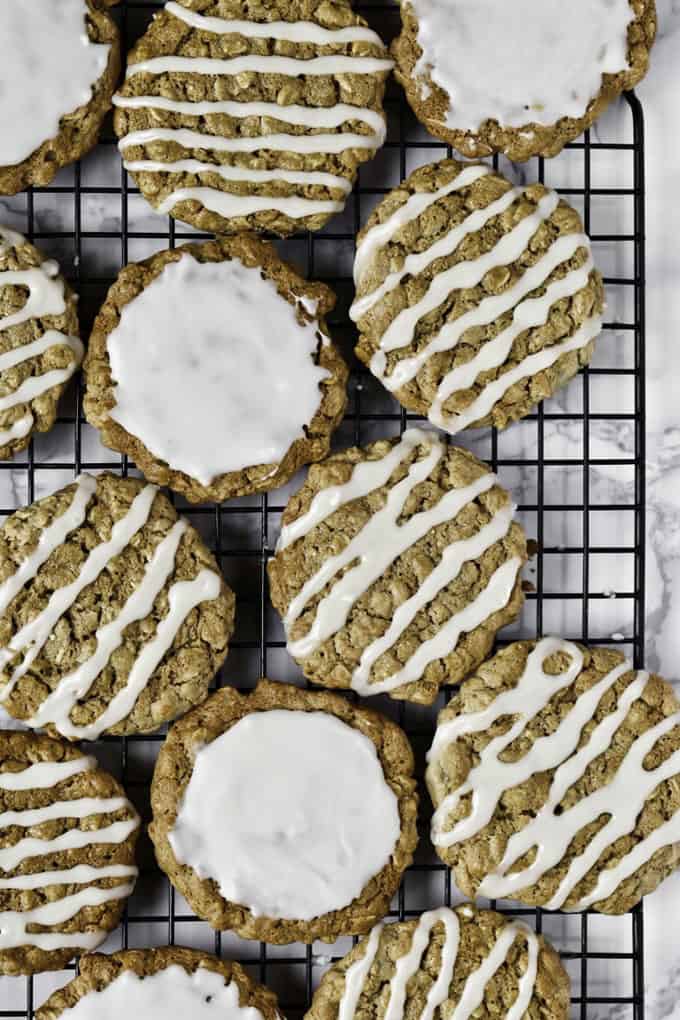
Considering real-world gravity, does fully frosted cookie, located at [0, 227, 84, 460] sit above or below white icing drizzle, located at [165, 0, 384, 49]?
below

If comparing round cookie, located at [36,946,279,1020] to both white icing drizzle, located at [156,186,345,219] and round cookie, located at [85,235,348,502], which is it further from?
white icing drizzle, located at [156,186,345,219]

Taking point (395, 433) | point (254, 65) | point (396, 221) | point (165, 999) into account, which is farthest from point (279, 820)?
point (254, 65)

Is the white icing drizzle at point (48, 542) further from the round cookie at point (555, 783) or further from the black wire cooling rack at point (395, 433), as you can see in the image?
the round cookie at point (555, 783)

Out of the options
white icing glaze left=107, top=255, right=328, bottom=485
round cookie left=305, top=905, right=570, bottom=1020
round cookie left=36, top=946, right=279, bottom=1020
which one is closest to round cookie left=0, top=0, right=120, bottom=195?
white icing glaze left=107, top=255, right=328, bottom=485

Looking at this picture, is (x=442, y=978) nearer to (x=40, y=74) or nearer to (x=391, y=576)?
(x=391, y=576)

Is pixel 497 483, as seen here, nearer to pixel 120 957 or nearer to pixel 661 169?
pixel 661 169

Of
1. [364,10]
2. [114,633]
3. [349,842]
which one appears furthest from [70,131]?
[349,842]

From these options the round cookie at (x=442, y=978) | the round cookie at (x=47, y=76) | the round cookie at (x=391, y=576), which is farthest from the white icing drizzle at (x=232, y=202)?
the round cookie at (x=442, y=978)
